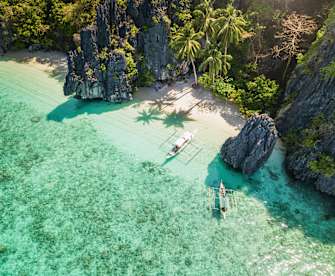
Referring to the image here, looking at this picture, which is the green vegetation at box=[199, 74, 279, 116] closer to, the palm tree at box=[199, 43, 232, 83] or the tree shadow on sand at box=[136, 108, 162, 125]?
the palm tree at box=[199, 43, 232, 83]

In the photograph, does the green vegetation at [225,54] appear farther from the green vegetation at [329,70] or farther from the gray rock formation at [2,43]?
the gray rock formation at [2,43]

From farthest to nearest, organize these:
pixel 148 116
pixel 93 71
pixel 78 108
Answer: pixel 78 108 < pixel 148 116 < pixel 93 71

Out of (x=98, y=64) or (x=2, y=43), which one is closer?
(x=98, y=64)

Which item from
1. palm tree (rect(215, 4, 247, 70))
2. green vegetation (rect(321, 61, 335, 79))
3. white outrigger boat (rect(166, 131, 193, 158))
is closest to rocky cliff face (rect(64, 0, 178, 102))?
palm tree (rect(215, 4, 247, 70))

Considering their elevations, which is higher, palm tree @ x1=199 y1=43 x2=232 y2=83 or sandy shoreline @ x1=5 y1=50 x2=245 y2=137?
palm tree @ x1=199 y1=43 x2=232 y2=83

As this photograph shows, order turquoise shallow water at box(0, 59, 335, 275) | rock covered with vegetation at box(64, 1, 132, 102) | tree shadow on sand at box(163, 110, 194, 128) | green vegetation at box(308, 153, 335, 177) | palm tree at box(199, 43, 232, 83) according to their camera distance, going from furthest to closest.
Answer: tree shadow on sand at box(163, 110, 194, 128) → rock covered with vegetation at box(64, 1, 132, 102) → palm tree at box(199, 43, 232, 83) → green vegetation at box(308, 153, 335, 177) → turquoise shallow water at box(0, 59, 335, 275)

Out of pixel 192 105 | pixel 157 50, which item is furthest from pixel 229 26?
pixel 192 105

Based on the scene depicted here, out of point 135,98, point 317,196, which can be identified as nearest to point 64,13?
point 135,98

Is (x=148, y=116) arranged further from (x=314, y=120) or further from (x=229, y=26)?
(x=314, y=120)
